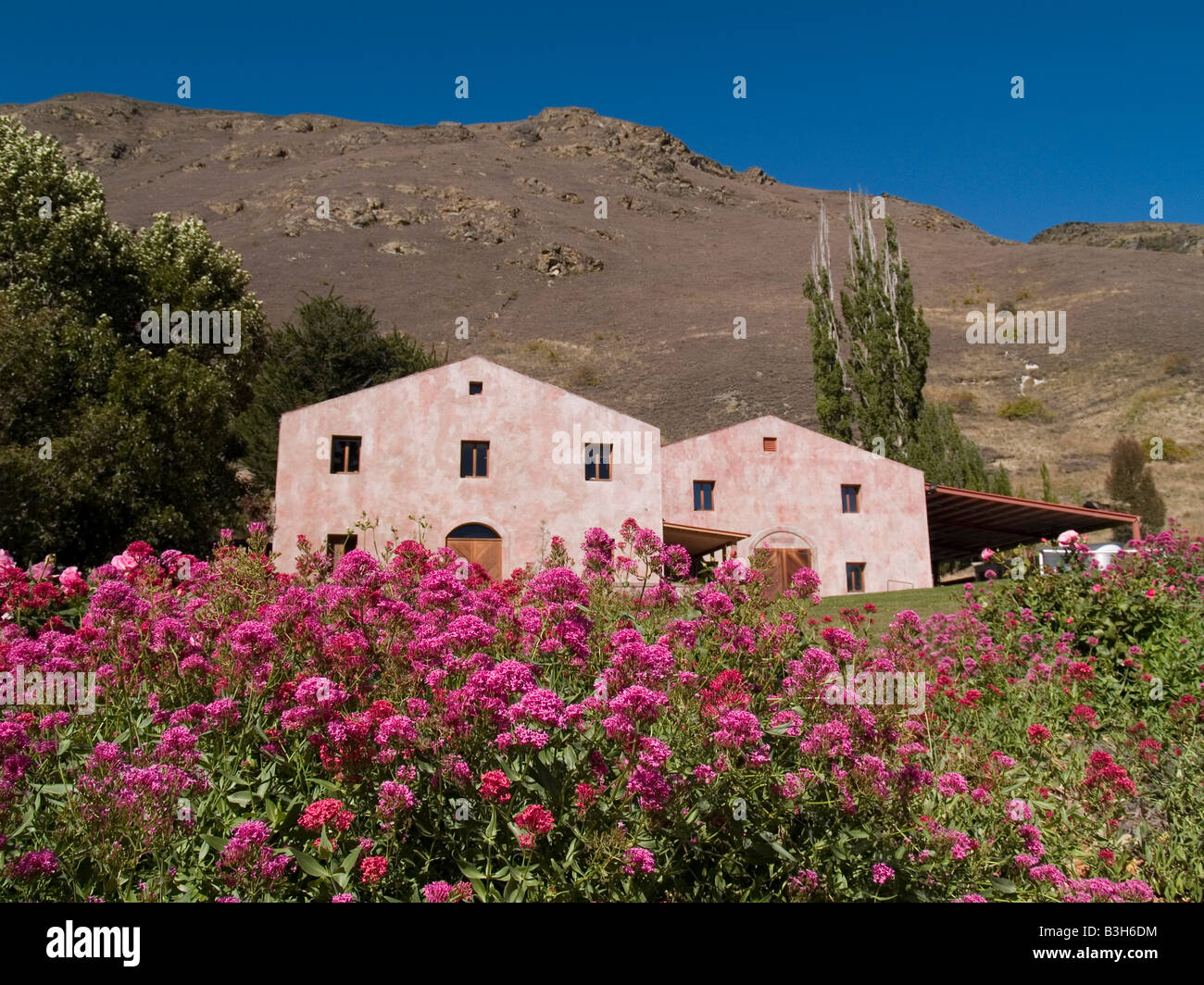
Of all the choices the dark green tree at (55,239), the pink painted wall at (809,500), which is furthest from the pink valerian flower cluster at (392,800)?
the dark green tree at (55,239)

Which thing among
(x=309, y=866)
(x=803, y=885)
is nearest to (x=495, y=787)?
(x=309, y=866)

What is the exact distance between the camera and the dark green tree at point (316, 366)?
33.4 metres

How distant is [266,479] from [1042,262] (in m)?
79.4

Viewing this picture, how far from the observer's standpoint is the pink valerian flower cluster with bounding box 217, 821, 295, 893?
9.57ft

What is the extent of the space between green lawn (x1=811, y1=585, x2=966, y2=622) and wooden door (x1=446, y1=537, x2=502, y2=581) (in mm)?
8228

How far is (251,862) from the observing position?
116 inches

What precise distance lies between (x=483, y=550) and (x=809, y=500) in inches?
414

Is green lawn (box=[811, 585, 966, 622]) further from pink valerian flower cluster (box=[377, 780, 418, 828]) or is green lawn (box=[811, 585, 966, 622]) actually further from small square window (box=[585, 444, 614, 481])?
pink valerian flower cluster (box=[377, 780, 418, 828])

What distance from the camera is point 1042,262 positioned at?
86.1m

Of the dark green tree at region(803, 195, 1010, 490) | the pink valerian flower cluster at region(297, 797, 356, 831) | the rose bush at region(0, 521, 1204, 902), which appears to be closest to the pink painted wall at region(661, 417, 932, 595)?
the dark green tree at region(803, 195, 1010, 490)

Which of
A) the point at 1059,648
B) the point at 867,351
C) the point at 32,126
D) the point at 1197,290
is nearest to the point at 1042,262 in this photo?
the point at 1197,290

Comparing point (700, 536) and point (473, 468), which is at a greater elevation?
point (473, 468)

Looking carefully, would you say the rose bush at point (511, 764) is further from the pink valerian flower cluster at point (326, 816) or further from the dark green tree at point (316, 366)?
the dark green tree at point (316, 366)

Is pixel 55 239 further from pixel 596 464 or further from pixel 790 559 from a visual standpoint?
pixel 790 559
